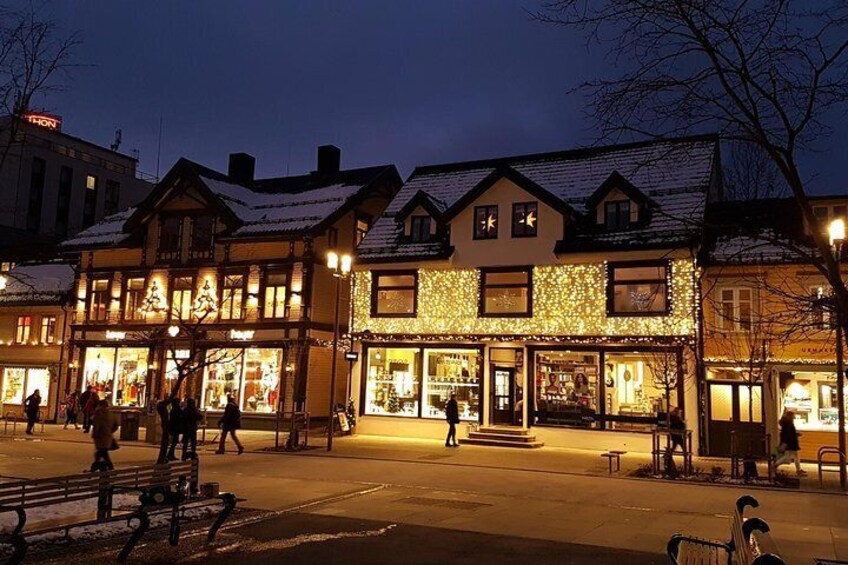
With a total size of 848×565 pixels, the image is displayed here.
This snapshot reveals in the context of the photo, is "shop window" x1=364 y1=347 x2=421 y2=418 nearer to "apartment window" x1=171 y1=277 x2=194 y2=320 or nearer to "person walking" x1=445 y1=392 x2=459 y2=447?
"person walking" x1=445 y1=392 x2=459 y2=447

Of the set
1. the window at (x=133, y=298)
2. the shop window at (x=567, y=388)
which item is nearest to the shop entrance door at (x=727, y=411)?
the shop window at (x=567, y=388)

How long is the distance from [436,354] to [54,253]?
2531 centimetres

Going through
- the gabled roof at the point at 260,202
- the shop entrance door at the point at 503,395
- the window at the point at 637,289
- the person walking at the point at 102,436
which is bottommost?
the person walking at the point at 102,436

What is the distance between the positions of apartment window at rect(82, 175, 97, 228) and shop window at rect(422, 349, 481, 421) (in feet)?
175

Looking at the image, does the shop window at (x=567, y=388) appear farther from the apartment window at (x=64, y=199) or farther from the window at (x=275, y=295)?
the apartment window at (x=64, y=199)

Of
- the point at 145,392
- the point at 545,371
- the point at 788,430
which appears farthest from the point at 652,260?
the point at 145,392

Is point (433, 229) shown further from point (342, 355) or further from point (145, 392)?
point (145, 392)

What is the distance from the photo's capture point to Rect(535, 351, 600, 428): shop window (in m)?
27.6

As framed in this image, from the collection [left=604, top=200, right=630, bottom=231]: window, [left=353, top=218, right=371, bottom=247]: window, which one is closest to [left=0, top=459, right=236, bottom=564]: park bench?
[left=604, top=200, right=630, bottom=231]: window

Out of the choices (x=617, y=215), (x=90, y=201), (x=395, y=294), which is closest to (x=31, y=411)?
(x=395, y=294)

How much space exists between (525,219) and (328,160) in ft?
53.3

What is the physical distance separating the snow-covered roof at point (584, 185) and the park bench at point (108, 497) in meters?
17.4

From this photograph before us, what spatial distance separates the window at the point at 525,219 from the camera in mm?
29219

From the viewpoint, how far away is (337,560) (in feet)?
34.0
